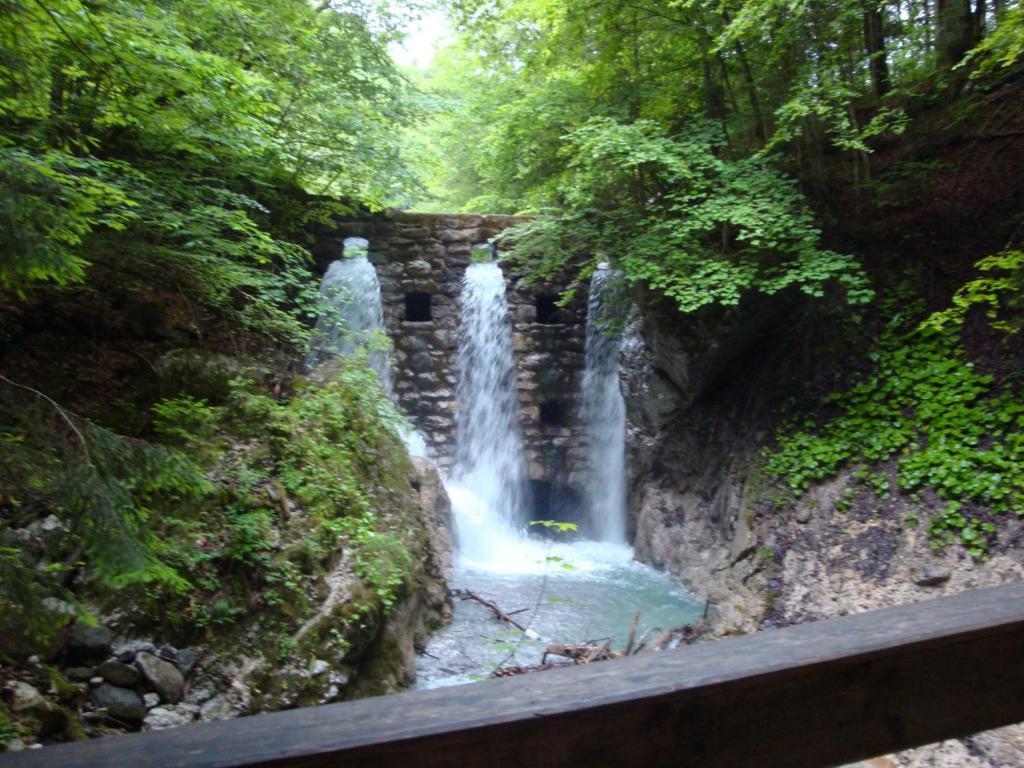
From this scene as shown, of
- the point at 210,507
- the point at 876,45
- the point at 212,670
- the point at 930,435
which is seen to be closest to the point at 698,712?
the point at 212,670

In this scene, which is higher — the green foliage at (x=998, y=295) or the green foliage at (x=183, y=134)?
the green foliage at (x=183, y=134)

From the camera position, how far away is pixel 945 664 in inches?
42.4

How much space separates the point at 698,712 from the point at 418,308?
1087 cm

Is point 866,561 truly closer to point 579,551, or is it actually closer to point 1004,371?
point 1004,371

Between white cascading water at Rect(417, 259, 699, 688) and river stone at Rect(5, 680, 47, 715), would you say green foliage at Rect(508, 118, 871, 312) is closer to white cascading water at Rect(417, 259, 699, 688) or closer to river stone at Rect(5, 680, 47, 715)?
white cascading water at Rect(417, 259, 699, 688)

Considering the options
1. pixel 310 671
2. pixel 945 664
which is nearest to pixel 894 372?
pixel 310 671

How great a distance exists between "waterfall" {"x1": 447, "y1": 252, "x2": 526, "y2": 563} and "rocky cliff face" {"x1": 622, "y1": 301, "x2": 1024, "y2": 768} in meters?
2.21

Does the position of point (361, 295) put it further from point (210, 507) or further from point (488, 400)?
point (210, 507)

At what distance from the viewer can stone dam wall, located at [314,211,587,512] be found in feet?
36.0

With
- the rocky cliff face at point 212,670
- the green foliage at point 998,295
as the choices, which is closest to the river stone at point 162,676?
the rocky cliff face at point 212,670

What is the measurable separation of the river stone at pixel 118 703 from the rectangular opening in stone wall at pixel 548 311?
868cm

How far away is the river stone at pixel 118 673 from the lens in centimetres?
325

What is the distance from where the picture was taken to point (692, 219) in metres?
6.71

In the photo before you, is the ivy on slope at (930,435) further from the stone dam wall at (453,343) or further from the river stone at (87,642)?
the river stone at (87,642)
